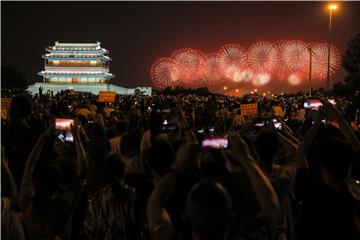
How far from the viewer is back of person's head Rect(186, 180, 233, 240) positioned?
2.53m

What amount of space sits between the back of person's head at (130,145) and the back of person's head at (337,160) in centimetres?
235

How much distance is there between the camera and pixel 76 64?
403 feet

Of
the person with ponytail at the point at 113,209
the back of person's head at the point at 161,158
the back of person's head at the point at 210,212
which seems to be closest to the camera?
the back of person's head at the point at 210,212

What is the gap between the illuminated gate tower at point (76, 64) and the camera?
121 metres

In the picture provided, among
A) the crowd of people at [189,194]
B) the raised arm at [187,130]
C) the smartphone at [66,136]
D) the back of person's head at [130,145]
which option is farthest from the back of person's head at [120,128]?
the crowd of people at [189,194]

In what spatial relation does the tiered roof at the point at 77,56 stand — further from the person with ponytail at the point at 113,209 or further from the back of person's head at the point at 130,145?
the person with ponytail at the point at 113,209

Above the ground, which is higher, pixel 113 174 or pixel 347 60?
pixel 347 60

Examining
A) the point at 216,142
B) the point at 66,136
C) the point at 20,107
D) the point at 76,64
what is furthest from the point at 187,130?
the point at 76,64

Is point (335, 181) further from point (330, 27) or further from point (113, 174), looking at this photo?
point (330, 27)

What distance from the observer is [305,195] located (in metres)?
3.70

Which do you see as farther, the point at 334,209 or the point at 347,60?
the point at 347,60

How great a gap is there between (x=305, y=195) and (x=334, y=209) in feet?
0.76

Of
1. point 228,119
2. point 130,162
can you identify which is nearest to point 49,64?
point 228,119

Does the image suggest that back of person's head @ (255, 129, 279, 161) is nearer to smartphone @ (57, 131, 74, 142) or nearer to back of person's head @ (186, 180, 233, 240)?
back of person's head @ (186, 180, 233, 240)
